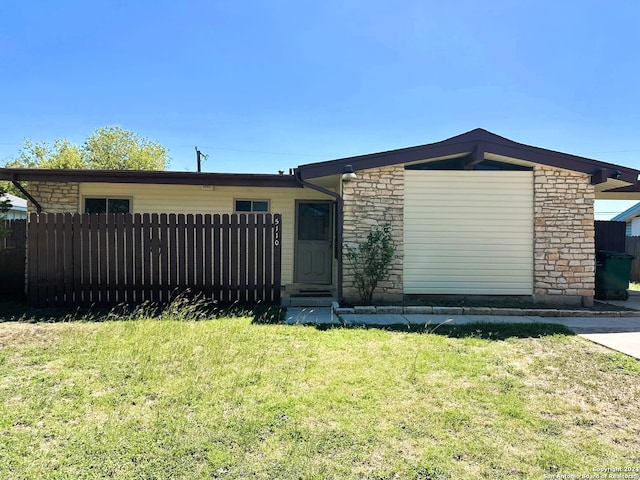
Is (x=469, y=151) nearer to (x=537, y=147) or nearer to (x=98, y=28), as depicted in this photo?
(x=537, y=147)

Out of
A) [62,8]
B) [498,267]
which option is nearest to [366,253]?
[498,267]

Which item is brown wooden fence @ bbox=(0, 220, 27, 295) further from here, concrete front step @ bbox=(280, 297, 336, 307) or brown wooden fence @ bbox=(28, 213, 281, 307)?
concrete front step @ bbox=(280, 297, 336, 307)

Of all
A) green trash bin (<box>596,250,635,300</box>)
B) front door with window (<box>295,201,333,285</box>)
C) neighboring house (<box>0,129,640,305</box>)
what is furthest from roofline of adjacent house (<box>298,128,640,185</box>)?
green trash bin (<box>596,250,635,300</box>)

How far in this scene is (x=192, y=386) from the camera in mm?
3201

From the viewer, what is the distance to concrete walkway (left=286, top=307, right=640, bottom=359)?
17.3ft

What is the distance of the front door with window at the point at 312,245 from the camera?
904 cm

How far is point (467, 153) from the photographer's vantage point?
23.6 ft

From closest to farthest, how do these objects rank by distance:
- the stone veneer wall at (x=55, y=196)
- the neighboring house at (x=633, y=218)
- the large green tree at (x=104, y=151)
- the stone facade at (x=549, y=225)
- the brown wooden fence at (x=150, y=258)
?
the brown wooden fence at (x=150, y=258) < the stone facade at (x=549, y=225) < the stone veneer wall at (x=55, y=196) < the neighboring house at (x=633, y=218) < the large green tree at (x=104, y=151)

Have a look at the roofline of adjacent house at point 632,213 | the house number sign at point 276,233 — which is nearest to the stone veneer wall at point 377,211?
the house number sign at point 276,233

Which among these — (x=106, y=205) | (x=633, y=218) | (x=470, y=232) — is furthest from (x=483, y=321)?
(x=633, y=218)

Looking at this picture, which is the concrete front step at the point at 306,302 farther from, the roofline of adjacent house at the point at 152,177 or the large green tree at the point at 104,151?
the large green tree at the point at 104,151

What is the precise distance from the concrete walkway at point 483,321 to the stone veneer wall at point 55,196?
237 inches

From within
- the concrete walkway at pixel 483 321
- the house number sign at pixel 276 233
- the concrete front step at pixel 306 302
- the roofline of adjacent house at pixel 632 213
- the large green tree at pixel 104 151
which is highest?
the large green tree at pixel 104 151

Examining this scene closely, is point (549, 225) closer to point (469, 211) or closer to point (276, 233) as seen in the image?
point (469, 211)
